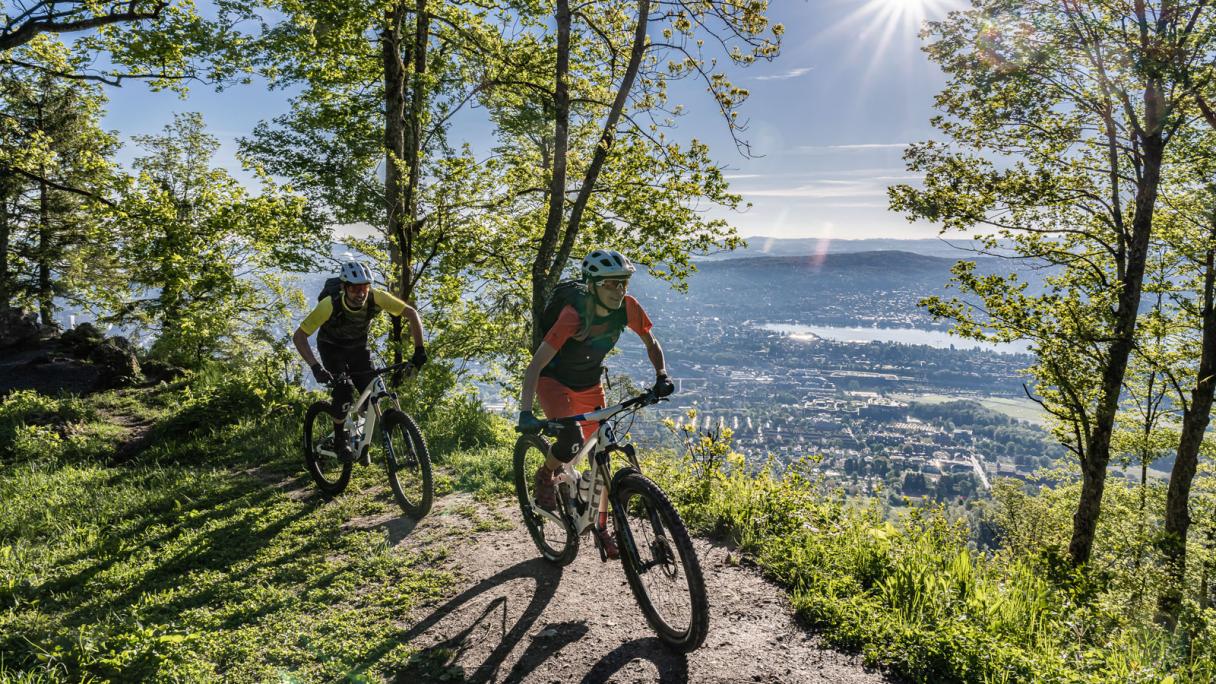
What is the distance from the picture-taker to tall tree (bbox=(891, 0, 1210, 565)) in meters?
12.3

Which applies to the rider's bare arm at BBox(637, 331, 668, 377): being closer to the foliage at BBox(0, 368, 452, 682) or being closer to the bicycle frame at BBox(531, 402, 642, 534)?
the bicycle frame at BBox(531, 402, 642, 534)

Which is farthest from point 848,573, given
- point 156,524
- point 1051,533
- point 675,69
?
point 1051,533

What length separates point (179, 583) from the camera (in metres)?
→ 5.18

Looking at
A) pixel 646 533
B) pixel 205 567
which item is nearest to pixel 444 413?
pixel 205 567

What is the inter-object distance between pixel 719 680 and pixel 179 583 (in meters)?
4.66

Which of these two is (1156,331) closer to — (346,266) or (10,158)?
(346,266)

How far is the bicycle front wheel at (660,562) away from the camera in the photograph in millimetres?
3781

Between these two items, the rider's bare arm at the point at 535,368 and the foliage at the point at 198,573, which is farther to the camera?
the rider's bare arm at the point at 535,368

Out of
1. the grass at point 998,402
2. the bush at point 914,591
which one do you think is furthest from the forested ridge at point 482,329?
the grass at point 998,402

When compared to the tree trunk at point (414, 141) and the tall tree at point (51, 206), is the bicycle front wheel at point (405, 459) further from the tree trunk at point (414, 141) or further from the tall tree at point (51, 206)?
the tall tree at point (51, 206)

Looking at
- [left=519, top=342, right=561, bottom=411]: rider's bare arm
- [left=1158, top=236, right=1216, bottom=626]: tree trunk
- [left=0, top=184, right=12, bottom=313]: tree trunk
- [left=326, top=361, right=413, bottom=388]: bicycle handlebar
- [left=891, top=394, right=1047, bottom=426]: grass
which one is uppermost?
[left=0, top=184, right=12, bottom=313]: tree trunk

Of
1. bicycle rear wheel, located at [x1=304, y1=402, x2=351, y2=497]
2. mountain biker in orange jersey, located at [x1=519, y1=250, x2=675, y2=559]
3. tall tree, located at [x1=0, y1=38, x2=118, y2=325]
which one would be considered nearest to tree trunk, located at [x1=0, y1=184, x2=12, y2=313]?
tall tree, located at [x1=0, y1=38, x2=118, y2=325]

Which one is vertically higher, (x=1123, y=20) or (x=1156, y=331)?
(x=1123, y=20)

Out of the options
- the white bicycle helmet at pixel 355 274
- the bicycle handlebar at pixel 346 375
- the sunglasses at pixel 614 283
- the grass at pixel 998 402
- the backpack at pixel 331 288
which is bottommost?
the grass at pixel 998 402
